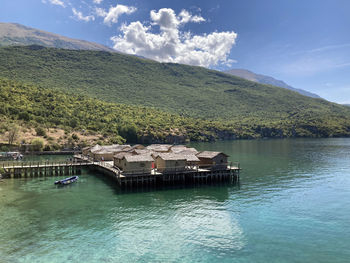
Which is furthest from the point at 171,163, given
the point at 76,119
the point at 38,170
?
the point at 76,119

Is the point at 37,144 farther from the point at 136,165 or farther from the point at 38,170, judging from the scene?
the point at 136,165

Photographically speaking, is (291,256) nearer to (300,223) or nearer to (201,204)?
(300,223)

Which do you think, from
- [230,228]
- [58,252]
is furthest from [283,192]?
[58,252]

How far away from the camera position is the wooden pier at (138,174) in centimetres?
5488

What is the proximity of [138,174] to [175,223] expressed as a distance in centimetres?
2180

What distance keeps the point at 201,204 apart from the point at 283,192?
19.2 metres

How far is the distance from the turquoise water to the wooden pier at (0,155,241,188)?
11.3 ft

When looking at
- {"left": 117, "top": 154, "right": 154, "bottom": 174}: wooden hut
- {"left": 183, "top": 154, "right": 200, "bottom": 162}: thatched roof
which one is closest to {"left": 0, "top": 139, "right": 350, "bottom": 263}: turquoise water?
{"left": 117, "top": 154, "right": 154, "bottom": 174}: wooden hut

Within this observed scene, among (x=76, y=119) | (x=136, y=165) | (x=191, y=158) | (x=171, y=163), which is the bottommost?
(x=136, y=165)

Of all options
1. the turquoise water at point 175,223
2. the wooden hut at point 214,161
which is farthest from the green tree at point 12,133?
the wooden hut at point 214,161

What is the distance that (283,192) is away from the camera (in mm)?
52531

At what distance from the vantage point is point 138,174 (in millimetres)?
55406

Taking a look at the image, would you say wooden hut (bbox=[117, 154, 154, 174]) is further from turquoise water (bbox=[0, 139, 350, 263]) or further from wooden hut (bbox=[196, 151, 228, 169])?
wooden hut (bbox=[196, 151, 228, 169])

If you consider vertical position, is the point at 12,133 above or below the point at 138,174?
above
